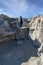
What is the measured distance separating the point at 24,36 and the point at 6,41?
275cm

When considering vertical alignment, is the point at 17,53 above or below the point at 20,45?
below

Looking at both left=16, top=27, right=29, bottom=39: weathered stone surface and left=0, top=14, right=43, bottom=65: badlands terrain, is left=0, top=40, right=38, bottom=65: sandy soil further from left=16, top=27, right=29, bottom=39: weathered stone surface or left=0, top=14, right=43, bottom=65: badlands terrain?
left=16, top=27, right=29, bottom=39: weathered stone surface

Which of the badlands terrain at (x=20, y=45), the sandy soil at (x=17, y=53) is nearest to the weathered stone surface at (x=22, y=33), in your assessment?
the badlands terrain at (x=20, y=45)

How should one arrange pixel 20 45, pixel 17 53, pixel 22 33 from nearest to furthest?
pixel 17 53 → pixel 20 45 → pixel 22 33

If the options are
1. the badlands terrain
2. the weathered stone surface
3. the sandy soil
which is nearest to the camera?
the sandy soil

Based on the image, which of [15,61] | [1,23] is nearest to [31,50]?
[15,61]

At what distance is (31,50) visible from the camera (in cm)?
1444

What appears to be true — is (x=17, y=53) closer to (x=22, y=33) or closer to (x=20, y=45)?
(x=20, y=45)

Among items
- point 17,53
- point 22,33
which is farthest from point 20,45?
point 22,33

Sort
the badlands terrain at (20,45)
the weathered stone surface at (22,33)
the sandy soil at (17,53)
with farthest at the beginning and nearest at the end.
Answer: the weathered stone surface at (22,33), the badlands terrain at (20,45), the sandy soil at (17,53)

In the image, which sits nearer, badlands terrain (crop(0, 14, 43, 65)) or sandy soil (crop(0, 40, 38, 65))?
sandy soil (crop(0, 40, 38, 65))

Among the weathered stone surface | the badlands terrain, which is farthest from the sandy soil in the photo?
the weathered stone surface

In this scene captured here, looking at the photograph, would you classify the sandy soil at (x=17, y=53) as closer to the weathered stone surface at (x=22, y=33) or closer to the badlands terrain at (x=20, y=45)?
the badlands terrain at (x=20, y=45)

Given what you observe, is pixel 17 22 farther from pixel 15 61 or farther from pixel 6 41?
pixel 15 61
